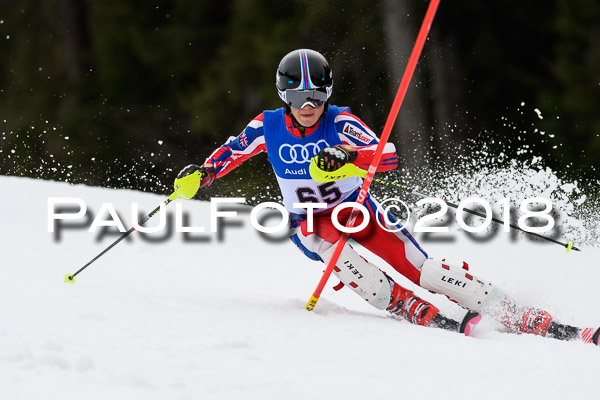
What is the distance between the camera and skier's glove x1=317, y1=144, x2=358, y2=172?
146 inches

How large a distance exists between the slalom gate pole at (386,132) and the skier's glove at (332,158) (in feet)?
0.52

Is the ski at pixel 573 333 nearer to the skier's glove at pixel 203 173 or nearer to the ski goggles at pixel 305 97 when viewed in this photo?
the ski goggles at pixel 305 97

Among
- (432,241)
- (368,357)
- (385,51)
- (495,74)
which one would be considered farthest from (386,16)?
(368,357)

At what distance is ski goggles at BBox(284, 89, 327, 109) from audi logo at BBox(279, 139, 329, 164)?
0.20m

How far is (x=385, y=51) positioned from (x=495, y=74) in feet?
6.10

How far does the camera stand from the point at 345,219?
4168mm

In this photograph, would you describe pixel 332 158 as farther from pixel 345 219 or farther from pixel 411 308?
pixel 411 308

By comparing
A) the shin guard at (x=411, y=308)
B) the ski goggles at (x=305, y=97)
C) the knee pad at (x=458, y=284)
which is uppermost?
the ski goggles at (x=305, y=97)

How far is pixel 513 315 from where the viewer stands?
3975mm

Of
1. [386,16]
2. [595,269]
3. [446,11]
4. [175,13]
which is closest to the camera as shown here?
[595,269]

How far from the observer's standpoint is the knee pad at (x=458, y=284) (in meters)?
3.93

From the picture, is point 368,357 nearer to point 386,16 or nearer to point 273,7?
point 386,16

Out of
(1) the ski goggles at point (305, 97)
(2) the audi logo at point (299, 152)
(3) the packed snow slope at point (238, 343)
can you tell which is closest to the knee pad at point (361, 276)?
(3) the packed snow slope at point (238, 343)

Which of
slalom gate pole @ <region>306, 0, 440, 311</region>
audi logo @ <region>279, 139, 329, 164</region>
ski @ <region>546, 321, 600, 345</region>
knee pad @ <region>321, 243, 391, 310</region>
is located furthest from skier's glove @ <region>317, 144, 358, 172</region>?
ski @ <region>546, 321, 600, 345</region>
